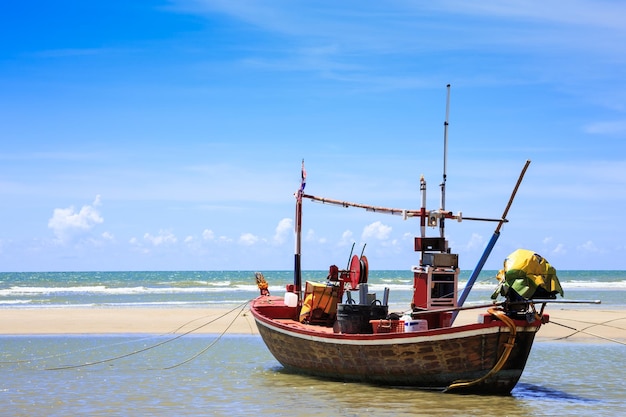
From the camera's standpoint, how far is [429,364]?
1559 centimetres

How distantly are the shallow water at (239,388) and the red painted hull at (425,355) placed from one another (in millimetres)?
258

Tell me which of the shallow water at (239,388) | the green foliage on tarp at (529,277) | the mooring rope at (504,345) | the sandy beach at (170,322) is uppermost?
the green foliage on tarp at (529,277)

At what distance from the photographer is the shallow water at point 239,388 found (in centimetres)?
1466

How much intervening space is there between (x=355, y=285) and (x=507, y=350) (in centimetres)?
487

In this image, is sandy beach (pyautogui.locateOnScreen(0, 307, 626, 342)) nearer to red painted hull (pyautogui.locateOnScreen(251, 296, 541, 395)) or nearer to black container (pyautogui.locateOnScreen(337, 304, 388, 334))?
red painted hull (pyautogui.locateOnScreen(251, 296, 541, 395))

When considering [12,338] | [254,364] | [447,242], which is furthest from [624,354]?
[12,338]

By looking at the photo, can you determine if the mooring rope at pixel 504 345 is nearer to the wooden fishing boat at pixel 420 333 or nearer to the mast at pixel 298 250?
the wooden fishing boat at pixel 420 333

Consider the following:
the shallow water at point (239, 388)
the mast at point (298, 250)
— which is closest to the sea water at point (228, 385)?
the shallow water at point (239, 388)

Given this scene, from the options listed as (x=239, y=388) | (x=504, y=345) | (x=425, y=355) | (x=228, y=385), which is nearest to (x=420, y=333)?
(x=425, y=355)

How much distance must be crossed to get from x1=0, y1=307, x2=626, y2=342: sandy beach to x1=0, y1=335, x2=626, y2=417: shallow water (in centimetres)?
452

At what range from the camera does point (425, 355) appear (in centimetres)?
1552

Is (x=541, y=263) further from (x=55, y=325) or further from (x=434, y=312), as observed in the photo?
(x=55, y=325)

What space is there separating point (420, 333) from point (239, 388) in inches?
163

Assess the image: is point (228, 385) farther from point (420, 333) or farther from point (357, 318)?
point (420, 333)
